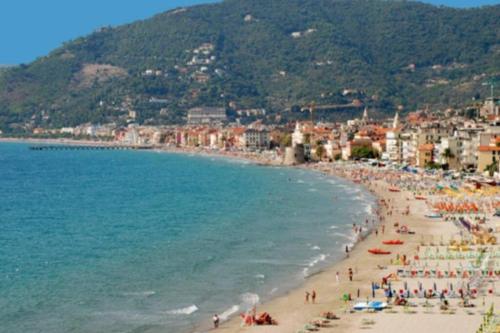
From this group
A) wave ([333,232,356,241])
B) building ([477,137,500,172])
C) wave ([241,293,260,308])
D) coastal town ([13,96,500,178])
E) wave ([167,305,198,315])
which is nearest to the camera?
wave ([167,305,198,315])

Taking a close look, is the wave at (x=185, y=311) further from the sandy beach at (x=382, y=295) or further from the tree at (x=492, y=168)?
the tree at (x=492, y=168)

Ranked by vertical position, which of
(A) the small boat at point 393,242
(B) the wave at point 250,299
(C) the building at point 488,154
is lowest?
(B) the wave at point 250,299

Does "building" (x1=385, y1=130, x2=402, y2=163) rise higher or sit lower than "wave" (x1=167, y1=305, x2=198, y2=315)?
higher

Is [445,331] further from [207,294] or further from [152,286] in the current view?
[152,286]

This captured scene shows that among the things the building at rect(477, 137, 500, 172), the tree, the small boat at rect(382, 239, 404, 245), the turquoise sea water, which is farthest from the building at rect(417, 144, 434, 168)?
the small boat at rect(382, 239, 404, 245)

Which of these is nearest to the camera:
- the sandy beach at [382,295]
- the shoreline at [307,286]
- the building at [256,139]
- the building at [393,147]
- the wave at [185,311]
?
the sandy beach at [382,295]

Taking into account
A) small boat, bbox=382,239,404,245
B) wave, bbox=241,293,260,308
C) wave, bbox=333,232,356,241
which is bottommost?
wave, bbox=241,293,260,308

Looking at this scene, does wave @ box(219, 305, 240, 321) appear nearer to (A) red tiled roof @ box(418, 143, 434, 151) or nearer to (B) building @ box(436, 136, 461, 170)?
(B) building @ box(436, 136, 461, 170)

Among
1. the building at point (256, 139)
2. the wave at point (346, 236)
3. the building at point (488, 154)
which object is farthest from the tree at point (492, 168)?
the building at point (256, 139)

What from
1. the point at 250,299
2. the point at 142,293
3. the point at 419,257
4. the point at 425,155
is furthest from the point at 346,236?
the point at 425,155
